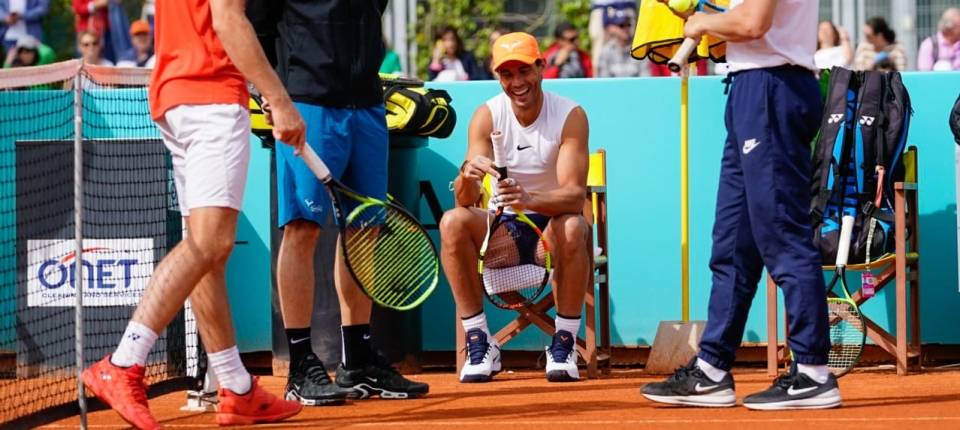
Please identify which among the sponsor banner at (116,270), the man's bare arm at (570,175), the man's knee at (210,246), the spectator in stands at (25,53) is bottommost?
the sponsor banner at (116,270)

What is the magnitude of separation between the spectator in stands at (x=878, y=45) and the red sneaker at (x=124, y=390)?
822cm

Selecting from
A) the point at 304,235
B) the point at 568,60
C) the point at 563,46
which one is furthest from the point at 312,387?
the point at 563,46

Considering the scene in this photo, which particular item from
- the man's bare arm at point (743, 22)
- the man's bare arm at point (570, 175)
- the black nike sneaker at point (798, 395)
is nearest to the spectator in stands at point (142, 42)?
the man's bare arm at point (570, 175)

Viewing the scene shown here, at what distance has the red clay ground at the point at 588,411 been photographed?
604cm

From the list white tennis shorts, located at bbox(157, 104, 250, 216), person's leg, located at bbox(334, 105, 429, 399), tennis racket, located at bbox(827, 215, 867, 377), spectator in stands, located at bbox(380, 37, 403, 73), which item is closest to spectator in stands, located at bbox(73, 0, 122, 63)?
spectator in stands, located at bbox(380, 37, 403, 73)

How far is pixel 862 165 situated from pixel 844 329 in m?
0.85

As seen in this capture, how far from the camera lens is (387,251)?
6.32m

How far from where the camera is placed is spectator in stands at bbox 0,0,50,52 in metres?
14.9

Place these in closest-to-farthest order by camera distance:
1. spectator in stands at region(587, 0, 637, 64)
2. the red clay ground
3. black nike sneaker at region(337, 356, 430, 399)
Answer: the red clay ground < black nike sneaker at region(337, 356, 430, 399) < spectator in stands at region(587, 0, 637, 64)

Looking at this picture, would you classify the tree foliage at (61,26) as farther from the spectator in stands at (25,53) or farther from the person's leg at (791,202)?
the person's leg at (791,202)

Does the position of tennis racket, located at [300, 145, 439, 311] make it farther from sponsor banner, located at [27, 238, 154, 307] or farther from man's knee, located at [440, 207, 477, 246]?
sponsor banner, located at [27, 238, 154, 307]

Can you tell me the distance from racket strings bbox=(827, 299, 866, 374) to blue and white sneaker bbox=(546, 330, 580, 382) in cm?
119

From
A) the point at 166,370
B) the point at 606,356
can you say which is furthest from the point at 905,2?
the point at 166,370

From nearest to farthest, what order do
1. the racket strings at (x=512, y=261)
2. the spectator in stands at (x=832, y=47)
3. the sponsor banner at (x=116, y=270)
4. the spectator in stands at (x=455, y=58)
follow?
1. the racket strings at (x=512, y=261)
2. the sponsor banner at (x=116, y=270)
3. the spectator in stands at (x=832, y=47)
4. the spectator in stands at (x=455, y=58)
